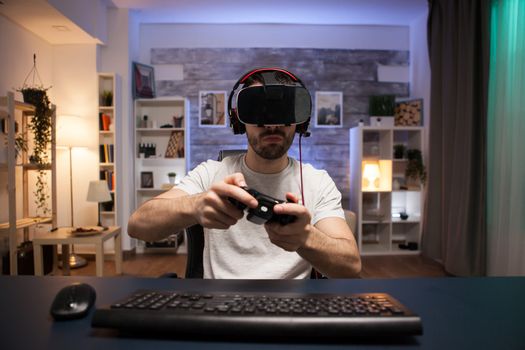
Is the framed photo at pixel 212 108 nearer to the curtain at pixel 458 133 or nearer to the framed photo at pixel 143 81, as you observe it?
the framed photo at pixel 143 81

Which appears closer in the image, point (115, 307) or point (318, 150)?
point (115, 307)

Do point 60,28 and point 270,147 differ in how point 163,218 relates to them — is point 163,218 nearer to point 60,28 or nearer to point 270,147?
point 270,147

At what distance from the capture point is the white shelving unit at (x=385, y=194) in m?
4.16

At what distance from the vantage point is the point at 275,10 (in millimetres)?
4016

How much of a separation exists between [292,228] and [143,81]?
397cm

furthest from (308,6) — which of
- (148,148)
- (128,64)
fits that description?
(148,148)

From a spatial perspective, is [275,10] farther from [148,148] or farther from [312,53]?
[148,148]

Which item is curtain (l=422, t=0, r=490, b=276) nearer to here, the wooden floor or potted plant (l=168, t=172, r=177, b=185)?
the wooden floor

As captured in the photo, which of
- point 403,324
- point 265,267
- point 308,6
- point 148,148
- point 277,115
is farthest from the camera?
point 148,148

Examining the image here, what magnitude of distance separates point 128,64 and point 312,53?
7.48 feet

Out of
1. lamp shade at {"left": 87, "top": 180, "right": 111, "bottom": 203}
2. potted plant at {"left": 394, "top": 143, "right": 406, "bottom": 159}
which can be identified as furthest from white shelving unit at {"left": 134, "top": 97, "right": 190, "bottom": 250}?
potted plant at {"left": 394, "top": 143, "right": 406, "bottom": 159}

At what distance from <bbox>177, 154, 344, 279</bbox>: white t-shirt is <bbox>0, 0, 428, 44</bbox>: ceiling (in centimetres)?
290

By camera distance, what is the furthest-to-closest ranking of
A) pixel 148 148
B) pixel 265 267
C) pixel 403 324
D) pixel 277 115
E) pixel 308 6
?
pixel 148 148
pixel 308 6
pixel 265 267
pixel 277 115
pixel 403 324

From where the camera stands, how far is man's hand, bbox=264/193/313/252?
676 mm
